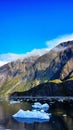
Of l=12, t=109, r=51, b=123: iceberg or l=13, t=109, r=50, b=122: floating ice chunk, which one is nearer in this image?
l=12, t=109, r=51, b=123: iceberg

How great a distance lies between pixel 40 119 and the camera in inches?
3295

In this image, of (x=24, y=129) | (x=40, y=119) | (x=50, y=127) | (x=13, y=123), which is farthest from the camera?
(x=40, y=119)

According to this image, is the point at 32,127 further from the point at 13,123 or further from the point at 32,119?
the point at 32,119

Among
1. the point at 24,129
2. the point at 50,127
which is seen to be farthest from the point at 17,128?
the point at 50,127

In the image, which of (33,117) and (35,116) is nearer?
(35,116)

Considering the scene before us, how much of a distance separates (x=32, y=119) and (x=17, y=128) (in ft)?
53.4

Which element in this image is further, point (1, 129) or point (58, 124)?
point (58, 124)

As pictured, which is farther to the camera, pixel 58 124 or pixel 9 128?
pixel 58 124

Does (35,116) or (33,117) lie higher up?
(35,116)

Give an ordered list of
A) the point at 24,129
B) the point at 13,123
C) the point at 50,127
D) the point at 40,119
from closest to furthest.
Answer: the point at 24,129 → the point at 50,127 → the point at 13,123 → the point at 40,119

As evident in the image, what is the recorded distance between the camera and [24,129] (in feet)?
220

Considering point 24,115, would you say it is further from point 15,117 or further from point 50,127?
point 50,127

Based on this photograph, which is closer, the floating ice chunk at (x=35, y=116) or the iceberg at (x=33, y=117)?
the iceberg at (x=33, y=117)

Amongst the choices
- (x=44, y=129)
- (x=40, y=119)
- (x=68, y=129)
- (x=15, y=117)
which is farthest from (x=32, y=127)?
(x=15, y=117)
